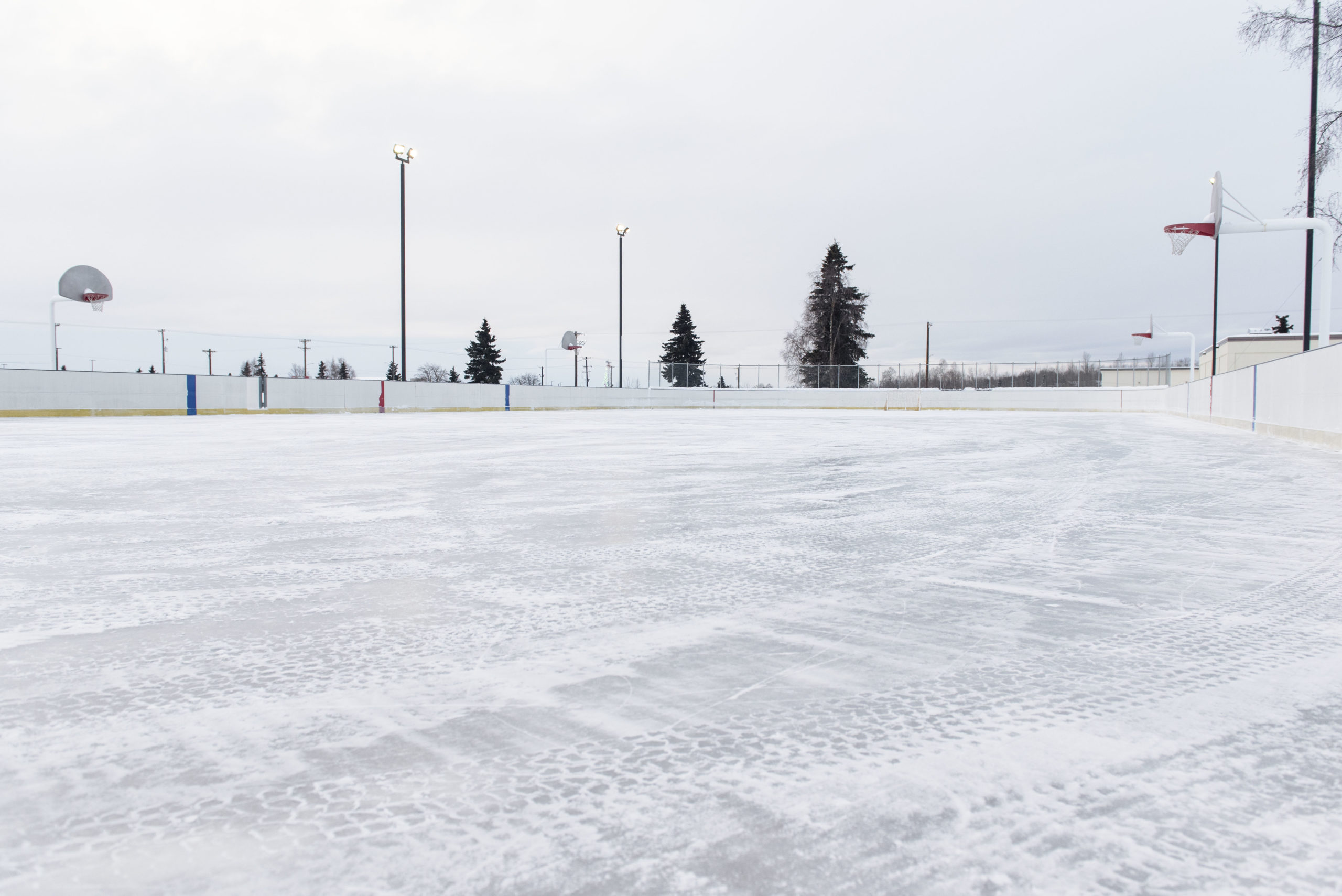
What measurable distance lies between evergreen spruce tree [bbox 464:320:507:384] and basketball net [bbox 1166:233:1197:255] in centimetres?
7230

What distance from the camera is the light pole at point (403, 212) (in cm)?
3009

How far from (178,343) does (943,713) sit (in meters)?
44.7

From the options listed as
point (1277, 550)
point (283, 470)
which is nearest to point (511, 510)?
point (283, 470)

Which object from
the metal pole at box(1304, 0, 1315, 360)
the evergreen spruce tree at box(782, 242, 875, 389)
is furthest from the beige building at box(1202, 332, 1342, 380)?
the metal pole at box(1304, 0, 1315, 360)

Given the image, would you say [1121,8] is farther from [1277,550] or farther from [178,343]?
[178,343]

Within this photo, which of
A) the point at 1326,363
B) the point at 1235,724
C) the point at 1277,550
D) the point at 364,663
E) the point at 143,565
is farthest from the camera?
the point at 1326,363

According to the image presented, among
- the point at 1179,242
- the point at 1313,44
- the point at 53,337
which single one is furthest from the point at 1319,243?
the point at 53,337

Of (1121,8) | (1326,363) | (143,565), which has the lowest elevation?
(143,565)

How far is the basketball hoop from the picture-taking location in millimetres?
19953

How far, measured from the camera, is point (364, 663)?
97.9 inches

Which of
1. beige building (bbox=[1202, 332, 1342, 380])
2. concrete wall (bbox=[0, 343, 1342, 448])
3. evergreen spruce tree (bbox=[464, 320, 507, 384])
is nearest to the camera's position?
concrete wall (bbox=[0, 343, 1342, 448])

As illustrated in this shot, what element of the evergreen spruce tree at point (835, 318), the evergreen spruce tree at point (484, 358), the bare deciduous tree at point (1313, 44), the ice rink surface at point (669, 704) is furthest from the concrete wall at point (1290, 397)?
the evergreen spruce tree at point (484, 358)

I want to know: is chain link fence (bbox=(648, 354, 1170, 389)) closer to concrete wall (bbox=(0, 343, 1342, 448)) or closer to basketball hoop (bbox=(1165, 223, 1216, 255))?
concrete wall (bbox=(0, 343, 1342, 448))

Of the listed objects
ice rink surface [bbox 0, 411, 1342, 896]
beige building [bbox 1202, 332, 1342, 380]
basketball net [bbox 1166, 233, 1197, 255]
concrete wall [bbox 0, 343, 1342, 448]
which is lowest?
ice rink surface [bbox 0, 411, 1342, 896]
